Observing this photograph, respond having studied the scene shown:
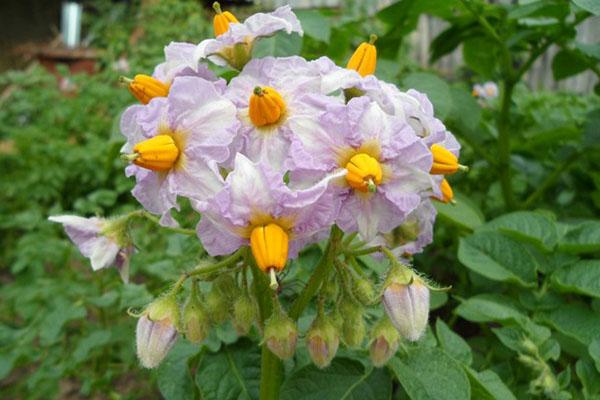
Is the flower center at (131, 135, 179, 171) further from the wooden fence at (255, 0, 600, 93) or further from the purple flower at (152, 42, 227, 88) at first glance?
the wooden fence at (255, 0, 600, 93)

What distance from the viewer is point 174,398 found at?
3.23 ft

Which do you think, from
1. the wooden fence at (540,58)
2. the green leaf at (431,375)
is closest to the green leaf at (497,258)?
the green leaf at (431,375)

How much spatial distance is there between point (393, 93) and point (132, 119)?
341 mm

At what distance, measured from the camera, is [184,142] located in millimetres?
809

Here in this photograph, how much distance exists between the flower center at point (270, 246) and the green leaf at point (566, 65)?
4.08ft

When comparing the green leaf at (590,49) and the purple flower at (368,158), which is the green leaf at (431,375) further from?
the green leaf at (590,49)

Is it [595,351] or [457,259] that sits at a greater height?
[595,351]

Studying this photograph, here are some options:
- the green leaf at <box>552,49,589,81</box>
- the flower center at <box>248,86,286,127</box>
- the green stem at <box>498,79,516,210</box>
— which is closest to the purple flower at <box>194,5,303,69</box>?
the flower center at <box>248,86,286,127</box>

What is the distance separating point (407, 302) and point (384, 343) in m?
0.08

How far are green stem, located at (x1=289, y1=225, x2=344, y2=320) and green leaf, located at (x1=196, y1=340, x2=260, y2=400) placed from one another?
17 cm

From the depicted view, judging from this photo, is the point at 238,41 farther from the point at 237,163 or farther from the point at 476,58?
the point at 476,58

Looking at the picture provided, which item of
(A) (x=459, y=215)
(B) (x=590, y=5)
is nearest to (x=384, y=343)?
(A) (x=459, y=215)

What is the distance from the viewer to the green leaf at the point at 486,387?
2.93ft

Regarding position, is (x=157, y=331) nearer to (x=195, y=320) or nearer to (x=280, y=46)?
(x=195, y=320)
